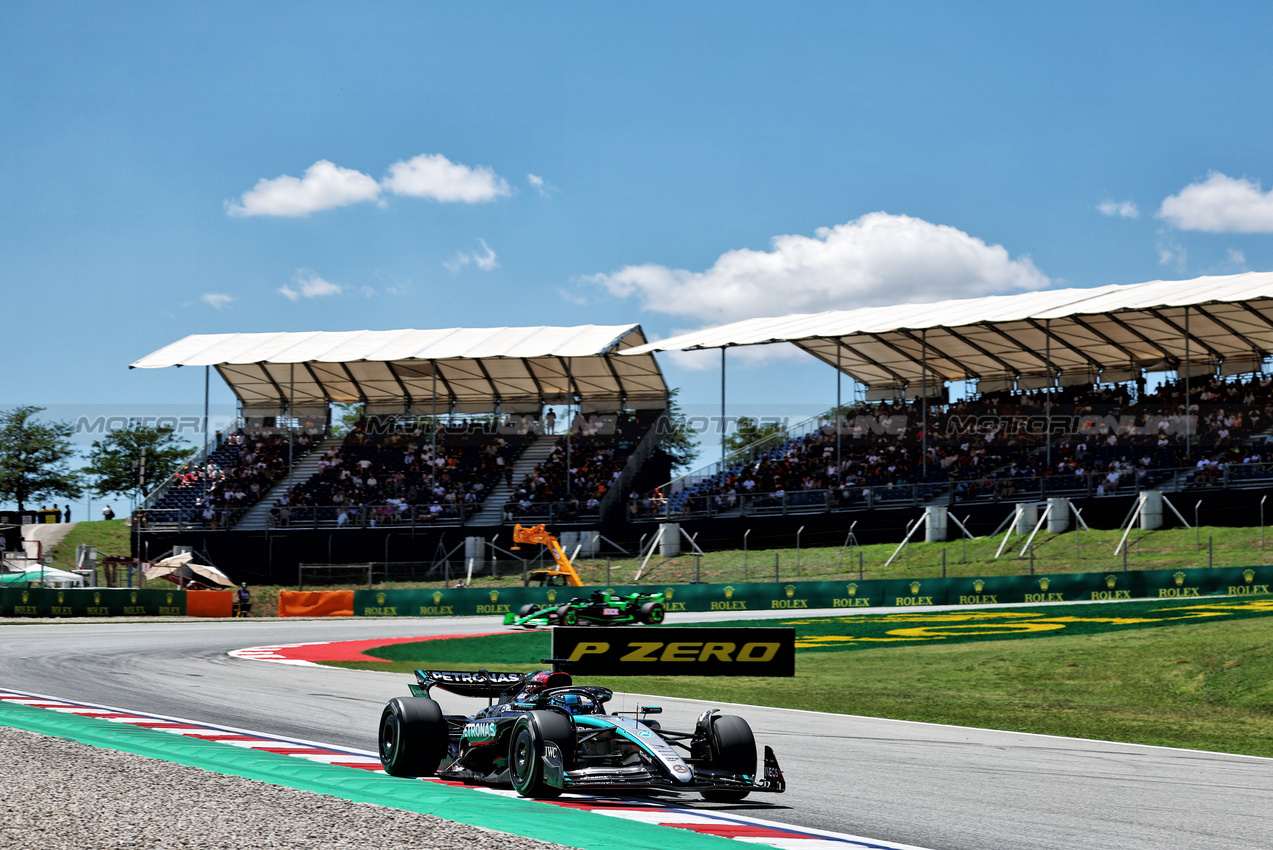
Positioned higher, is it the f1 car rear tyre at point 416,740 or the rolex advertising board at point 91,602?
the f1 car rear tyre at point 416,740

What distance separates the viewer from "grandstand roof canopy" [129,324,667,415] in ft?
170

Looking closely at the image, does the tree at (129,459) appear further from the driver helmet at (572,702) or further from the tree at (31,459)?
the driver helmet at (572,702)

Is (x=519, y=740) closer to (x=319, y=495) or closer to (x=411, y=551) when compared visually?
(x=411, y=551)

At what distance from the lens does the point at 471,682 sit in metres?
9.64

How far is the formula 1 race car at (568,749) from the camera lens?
780cm

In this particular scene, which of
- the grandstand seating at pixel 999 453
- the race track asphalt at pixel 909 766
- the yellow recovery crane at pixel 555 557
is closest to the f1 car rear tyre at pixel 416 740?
the race track asphalt at pixel 909 766

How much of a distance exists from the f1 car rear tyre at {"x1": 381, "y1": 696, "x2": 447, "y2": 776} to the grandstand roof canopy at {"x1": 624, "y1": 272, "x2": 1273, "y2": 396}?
109ft

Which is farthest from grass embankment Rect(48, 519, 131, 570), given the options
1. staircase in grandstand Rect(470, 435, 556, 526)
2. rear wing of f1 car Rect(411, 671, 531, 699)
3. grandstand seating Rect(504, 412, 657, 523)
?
rear wing of f1 car Rect(411, 671, 531, 699)

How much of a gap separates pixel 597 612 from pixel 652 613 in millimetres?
1617

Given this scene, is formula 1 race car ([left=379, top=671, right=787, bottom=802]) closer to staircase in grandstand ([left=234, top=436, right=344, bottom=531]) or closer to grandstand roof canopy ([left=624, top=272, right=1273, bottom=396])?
grandstand roof canopy ([left=624, top=272, right=1273, bottom=396])

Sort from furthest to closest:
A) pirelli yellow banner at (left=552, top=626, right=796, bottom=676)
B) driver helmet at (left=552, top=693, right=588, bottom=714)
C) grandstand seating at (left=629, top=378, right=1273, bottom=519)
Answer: grandstand seating at (left=629, top=378, right=1273, bottom=519) → pirelli yellow banner at (left=552, top=626, right=796, bottom=676) → driver helmet at (left=552, top=693, right=588, bottom=714)

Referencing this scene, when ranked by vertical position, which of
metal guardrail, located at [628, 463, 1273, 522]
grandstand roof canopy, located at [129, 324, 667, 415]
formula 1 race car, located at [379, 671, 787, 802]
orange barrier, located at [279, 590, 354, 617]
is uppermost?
grandstand roof canopy, located at [129, 324, 667, 415]

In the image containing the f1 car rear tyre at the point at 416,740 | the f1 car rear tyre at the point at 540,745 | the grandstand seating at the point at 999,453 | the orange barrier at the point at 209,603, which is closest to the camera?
the f1 car rear tyre at the point at 540,745

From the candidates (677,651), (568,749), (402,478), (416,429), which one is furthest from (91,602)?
(568,749)
